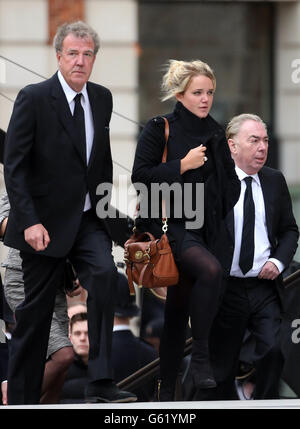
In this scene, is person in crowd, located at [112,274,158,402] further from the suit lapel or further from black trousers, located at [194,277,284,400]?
the suit lapel

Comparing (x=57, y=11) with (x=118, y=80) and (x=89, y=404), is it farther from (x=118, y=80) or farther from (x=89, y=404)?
(x=89, y=404)

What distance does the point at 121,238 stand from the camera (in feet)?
23.6

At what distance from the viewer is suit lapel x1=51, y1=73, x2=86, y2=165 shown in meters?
5.79

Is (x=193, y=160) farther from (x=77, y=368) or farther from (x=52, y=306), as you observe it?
(x=77, y=368)

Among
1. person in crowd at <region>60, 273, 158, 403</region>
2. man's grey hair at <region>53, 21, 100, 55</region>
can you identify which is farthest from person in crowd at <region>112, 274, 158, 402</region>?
man's grey hair at <region>53, 21, 100, 55</region>

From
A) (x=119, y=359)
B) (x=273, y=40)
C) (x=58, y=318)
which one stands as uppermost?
(x=273, y=40)

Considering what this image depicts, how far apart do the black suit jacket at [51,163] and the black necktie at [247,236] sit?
107 cm

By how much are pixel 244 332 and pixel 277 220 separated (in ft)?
2.20

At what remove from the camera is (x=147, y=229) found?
6223 millimetres

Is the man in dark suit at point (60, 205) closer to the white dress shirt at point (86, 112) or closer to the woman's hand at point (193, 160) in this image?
the white dress shirt at point (86, 112)

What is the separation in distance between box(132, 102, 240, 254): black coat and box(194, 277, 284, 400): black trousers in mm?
505

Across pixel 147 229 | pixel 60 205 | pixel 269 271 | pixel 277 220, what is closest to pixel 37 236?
pixel 60 205

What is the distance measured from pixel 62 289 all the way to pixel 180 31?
670 cm

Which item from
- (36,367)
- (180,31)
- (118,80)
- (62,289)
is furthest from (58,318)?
(180,31)
